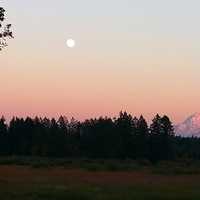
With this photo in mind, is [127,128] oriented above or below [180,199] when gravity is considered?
above

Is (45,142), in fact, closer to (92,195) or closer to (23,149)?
(23,149)

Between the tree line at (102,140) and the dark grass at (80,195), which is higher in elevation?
the tree line at (102,140)

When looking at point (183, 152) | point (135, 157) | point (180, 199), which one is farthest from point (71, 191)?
point (183, 152)

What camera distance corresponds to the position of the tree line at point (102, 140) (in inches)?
5285

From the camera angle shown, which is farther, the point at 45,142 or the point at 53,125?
the point at 53,125

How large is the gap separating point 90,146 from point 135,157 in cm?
1495

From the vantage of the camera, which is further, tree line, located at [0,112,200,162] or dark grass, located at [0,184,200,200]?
tree line, located at [0,112,200,162]

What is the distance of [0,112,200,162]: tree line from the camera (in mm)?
134250

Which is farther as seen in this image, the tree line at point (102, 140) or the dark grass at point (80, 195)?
the tree line at point (102, 140)

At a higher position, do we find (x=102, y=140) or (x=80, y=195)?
(x=102, y=140)

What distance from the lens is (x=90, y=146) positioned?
145m

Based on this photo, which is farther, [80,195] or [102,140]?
[102,140]

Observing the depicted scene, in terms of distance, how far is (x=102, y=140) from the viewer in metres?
138

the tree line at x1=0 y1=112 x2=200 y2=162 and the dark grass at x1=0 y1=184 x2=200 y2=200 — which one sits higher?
the tree line at x1=0 y1=112 x2=200 y2=162
